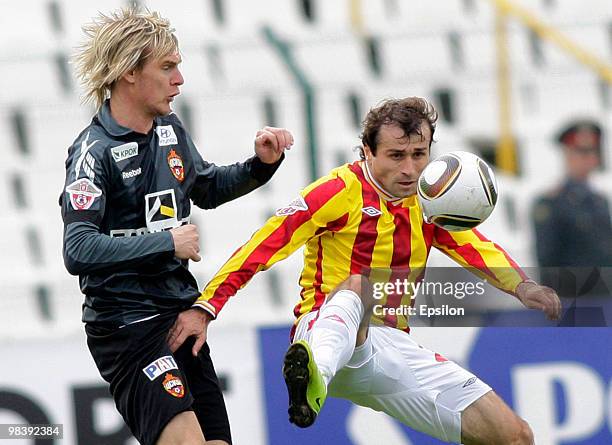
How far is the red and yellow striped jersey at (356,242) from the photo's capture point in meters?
4.96

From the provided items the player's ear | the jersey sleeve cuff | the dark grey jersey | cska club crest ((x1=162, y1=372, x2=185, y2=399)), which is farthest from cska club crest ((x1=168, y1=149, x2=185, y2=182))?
cska club crest ((x1=162, y1=372, x2=185, y2=399))

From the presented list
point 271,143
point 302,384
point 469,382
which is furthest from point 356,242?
point 302,384

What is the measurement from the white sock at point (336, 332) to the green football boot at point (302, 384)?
0.10 meters

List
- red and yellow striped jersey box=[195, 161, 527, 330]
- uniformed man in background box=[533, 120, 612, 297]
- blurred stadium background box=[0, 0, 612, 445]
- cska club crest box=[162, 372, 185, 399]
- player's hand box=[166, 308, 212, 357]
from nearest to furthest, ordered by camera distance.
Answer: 1. cska club crest box=[162, 372, 185, 399]
2. player's hand box=[166, 308, 212, 357]
3. red and yellow striped jersey box=[195, 161, 527, 330]
4. uniformed man in background box=[533, 120, 612, 297]
5. blurred stadium background box=[0, 0, 612, 445]

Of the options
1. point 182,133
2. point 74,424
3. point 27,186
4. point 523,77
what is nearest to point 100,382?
point 74,424

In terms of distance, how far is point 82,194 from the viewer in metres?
4.30

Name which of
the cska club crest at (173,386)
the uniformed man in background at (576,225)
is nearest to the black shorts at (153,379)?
the cska club crest at (173,386)

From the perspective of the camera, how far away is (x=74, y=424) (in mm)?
6297

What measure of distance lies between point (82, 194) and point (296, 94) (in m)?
4.71

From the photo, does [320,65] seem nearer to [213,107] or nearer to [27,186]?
[213,107]

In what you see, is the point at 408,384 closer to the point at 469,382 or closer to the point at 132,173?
the point at 469,382

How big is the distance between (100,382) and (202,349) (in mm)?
1771

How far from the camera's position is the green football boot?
14.7 feet

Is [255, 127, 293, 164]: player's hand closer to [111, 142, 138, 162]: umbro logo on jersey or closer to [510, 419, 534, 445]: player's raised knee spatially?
[111, 142, 138, 162]: umbro logo on jersey
